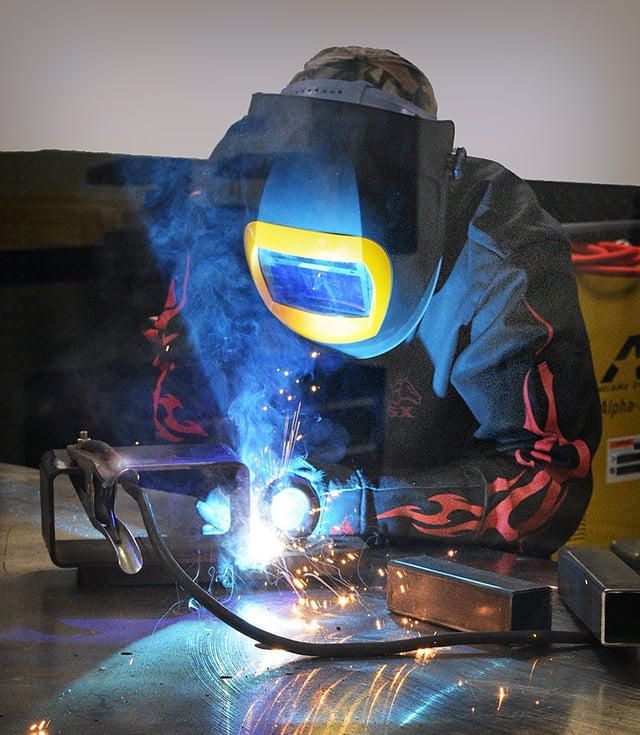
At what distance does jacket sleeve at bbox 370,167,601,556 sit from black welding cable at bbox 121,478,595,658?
46 centimetres

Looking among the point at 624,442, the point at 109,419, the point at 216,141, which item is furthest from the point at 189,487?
the point at 624,442

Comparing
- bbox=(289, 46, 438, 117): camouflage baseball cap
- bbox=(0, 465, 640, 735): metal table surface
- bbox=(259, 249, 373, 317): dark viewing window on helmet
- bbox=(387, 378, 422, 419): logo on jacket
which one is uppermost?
bbox=(289, 46, 438, 117): camouflage baseball cap

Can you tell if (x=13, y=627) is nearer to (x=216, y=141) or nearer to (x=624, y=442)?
(x=216, y=141)

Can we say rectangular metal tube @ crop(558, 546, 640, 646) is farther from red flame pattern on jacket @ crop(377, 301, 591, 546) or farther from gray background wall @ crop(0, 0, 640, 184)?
gray background wall @ crop(0, 0, 640, 184)

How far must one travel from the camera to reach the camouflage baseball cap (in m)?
1.23

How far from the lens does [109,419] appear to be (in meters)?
1.32

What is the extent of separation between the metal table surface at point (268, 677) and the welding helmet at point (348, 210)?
458 mm

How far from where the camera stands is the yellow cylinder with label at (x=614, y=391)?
1.41 m

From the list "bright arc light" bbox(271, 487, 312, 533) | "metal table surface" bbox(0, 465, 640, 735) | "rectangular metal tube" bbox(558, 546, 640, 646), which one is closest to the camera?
"metal table surface" bbox(0, 465, 640, 735)

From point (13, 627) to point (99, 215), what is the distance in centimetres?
61

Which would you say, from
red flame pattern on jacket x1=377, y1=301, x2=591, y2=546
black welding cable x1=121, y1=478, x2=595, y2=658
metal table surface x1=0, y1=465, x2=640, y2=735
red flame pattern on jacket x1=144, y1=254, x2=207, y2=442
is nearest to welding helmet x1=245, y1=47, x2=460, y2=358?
red flame pattern on jacket x1=144, y1=254, x2=207, y2=442

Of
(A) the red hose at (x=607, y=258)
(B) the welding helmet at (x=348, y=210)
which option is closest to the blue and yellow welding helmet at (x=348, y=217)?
(B) the welding helmet at (x=348, y=210)

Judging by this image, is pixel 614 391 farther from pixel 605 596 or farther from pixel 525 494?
pixel 605 596

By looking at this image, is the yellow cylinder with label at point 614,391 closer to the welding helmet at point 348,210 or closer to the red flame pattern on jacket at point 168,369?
the welding helmet at point 348,210
